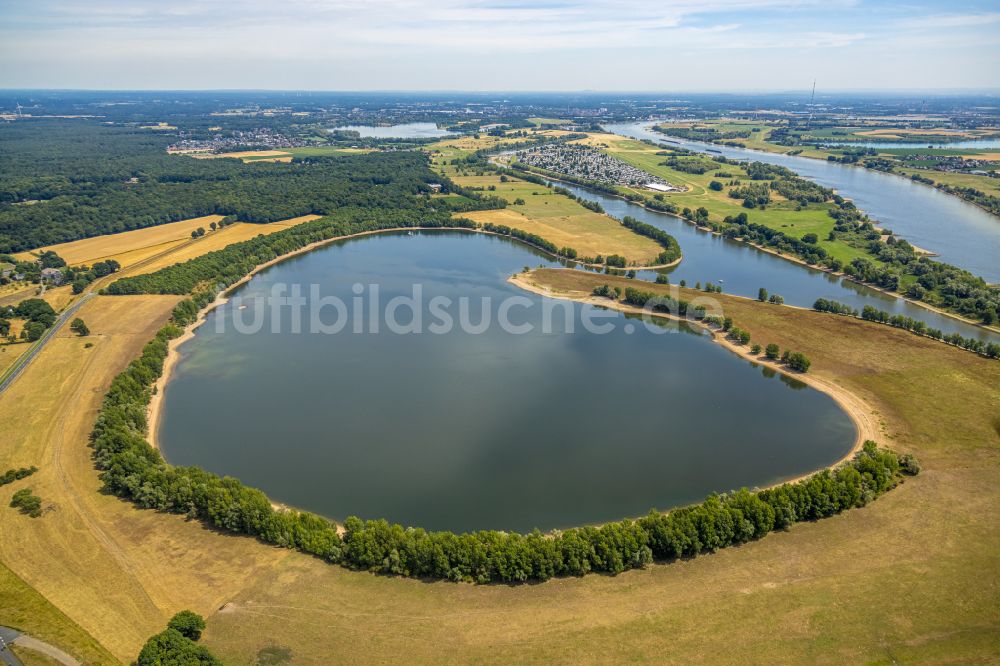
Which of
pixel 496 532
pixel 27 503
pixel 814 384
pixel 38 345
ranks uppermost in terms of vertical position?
pixel 38 345

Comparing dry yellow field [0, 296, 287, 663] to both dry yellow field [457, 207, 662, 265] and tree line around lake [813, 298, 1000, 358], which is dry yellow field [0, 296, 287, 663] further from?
dry yellow field [457, 207, 662, 265]

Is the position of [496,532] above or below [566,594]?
above

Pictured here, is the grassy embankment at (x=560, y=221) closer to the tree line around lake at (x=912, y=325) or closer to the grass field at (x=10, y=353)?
the tree line around lake at (x=912, y=325)

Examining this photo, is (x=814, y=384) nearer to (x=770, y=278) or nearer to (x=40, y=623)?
(x=770, y=278)

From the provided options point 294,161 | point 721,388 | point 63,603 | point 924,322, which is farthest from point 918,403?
point 294,161

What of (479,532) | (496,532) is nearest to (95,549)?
(479,532)

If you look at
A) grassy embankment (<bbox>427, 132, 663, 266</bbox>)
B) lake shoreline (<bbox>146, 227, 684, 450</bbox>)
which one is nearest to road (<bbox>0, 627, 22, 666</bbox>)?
lake shoreline (<bbox>146, 227, 684, 450</bbox>)

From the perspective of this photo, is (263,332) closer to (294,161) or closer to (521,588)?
(521,588)
